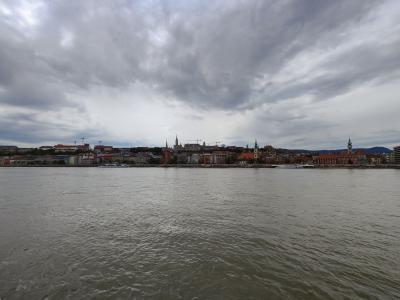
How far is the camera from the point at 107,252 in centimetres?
892

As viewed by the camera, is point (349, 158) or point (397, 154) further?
point (397, 154)

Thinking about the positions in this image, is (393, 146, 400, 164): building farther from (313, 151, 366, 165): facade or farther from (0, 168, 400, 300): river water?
(0, 168, 400, 300): river water

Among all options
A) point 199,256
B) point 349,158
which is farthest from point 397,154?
point 199,256

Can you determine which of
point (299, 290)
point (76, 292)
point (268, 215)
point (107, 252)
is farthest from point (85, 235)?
point (268, 215)

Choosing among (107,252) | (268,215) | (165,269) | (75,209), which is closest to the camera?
(165,269)

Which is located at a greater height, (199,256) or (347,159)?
(347,159)

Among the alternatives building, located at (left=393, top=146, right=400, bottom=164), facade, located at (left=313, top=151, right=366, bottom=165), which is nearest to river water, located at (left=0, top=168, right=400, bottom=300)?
facade, located at (left=313, top=151, right=366, bottom=165)

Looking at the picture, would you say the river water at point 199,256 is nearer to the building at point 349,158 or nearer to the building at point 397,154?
the building at point 349,158

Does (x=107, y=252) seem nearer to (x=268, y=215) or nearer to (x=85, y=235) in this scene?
(x=85, y=235)

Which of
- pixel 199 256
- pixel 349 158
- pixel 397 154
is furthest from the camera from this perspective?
pixel 397 154

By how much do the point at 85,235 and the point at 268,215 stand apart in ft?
35.0

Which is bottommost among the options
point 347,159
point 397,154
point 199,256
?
point 199,256

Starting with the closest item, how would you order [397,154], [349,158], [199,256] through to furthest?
[199,256] → [349,158] → [397,154]

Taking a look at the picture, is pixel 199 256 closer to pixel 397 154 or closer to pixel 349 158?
pixel 349 158
